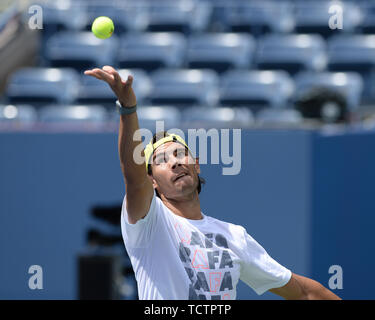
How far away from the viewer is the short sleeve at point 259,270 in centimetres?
255

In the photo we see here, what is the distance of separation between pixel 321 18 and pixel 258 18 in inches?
31.4

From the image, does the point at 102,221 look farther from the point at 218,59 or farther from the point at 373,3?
the point at 373,3

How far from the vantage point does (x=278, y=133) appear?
5.30 metres

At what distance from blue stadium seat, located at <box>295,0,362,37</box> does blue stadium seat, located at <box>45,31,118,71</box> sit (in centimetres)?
243

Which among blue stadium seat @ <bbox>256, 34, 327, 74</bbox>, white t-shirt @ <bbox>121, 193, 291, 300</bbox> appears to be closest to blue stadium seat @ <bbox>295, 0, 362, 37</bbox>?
blue stadium seat @ <bbox>256, 34, 327, 74</bbox>

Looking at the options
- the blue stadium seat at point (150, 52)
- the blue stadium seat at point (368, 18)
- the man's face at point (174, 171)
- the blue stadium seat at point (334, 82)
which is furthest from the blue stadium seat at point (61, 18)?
the man's face at point (174, 171)

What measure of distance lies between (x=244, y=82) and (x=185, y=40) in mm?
1477

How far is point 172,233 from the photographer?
2.42 metres

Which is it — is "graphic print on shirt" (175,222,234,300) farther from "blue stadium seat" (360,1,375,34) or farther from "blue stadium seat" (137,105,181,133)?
"blue stadium seat" (360,1,375,34)

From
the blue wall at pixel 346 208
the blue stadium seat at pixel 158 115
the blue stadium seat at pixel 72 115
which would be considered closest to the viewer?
the blue wall at pixel 346 208

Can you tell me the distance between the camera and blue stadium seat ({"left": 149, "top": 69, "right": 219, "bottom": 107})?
25.0 ft
